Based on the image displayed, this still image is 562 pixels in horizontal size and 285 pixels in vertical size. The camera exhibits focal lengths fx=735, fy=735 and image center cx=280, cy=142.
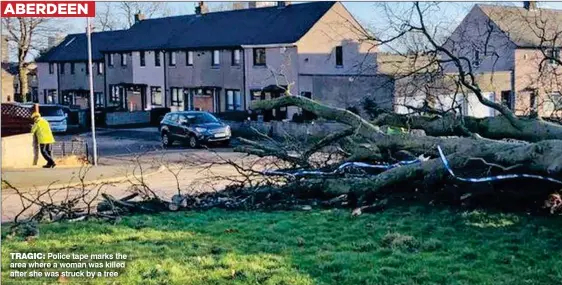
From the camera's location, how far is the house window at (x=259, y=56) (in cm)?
4028

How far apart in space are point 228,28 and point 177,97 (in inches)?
238

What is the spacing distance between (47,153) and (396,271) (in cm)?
1515

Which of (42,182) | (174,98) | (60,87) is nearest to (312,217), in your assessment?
(42,182)

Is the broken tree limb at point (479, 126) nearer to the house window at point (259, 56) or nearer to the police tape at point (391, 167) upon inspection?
the police tape at point (391, 167)

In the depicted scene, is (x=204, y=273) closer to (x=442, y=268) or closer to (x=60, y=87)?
(x=442, y=268)

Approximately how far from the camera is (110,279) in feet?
19.5

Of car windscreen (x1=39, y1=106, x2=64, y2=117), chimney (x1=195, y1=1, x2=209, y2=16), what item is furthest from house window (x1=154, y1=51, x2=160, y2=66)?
car windscreen (x1=39, y1=106, x2=64, y2=117)

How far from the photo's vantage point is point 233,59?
138 feet

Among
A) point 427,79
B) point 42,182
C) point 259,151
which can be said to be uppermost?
point 427,79

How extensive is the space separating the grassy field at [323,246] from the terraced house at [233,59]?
2239cm

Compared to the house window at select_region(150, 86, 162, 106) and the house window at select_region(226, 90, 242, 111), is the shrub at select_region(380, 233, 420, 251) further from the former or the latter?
the house window at select_region(150, 86, 162, 106)

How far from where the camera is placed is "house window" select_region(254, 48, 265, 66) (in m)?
40.3

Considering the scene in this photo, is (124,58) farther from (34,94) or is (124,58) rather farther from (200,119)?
(200,119)

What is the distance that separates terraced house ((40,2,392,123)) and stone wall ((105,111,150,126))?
136 inches
